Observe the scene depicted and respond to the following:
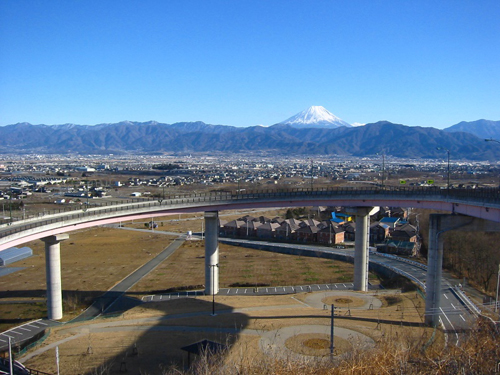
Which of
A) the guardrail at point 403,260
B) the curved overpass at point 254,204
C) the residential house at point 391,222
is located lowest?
the guardrail at point 403,260

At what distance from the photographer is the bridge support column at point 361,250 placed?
38.5 m

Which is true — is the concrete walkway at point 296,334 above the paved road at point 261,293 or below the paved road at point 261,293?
above

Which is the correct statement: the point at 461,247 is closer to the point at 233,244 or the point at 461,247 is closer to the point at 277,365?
the point at 233,244

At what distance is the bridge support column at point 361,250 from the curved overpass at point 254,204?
890 millimetres

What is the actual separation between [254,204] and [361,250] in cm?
989

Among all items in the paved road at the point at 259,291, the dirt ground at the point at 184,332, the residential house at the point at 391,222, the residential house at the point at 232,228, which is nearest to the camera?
the dirt ground at the point at 184,332

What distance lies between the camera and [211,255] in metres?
37.5

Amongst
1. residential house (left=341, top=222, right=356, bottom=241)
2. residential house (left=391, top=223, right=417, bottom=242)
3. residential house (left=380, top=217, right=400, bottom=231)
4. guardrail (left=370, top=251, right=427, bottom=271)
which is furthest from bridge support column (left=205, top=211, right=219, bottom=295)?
residential house (left=380, top=217, right=400, bottom=231)

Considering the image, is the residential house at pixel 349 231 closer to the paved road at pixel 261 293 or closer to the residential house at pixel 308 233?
the residential house at pixel 308 233

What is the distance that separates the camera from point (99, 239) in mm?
62531

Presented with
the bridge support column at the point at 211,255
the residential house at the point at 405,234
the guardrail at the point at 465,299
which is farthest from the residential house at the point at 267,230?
the guardrail at the point at 465,299

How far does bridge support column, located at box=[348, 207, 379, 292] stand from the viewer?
126 feet

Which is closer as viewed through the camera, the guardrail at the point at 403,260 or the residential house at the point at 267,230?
the guardrail at the point at 403,260

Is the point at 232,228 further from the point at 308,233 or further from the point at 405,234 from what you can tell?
the point at 405,234
